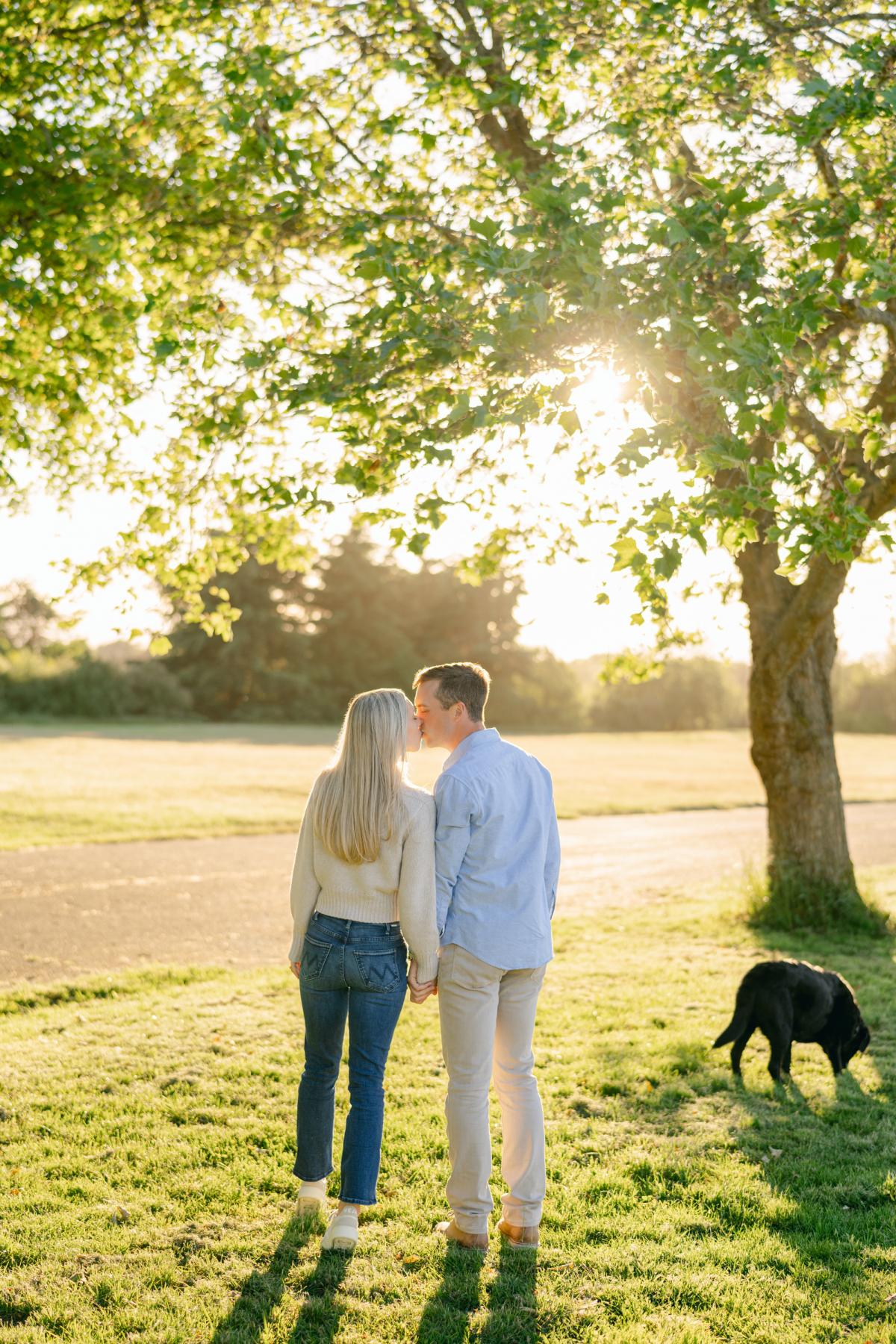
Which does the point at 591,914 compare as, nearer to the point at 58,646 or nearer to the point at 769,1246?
the point at 58,646

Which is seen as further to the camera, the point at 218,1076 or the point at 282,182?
the point at 282,182

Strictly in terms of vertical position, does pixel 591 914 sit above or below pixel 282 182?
below

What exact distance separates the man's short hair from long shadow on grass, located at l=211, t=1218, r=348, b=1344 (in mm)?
2128

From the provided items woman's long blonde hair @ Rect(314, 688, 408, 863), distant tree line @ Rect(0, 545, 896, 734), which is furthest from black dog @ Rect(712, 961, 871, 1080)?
distant tree line @ Rect(0, 545, 896, 734)

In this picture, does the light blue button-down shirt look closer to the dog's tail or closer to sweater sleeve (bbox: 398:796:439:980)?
sweater sleeve (bbox: 398:796:439:980)

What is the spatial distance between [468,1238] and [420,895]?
1404 mm

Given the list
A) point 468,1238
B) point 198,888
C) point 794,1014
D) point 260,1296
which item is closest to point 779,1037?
point 794,1014

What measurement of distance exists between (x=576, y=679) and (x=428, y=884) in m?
66.5

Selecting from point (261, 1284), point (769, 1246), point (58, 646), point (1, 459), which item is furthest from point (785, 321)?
point (58, 646)

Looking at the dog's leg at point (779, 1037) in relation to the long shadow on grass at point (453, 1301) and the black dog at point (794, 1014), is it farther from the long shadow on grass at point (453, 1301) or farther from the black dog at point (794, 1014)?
the long shadow on grass at point (453, 1301)

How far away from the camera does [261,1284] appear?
3.85 meters

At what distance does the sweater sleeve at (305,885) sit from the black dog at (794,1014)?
325 centimetres

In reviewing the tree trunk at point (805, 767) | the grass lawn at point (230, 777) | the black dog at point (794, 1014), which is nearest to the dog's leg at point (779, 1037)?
the black dog at point (794, 1014)

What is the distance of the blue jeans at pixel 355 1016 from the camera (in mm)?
4078
